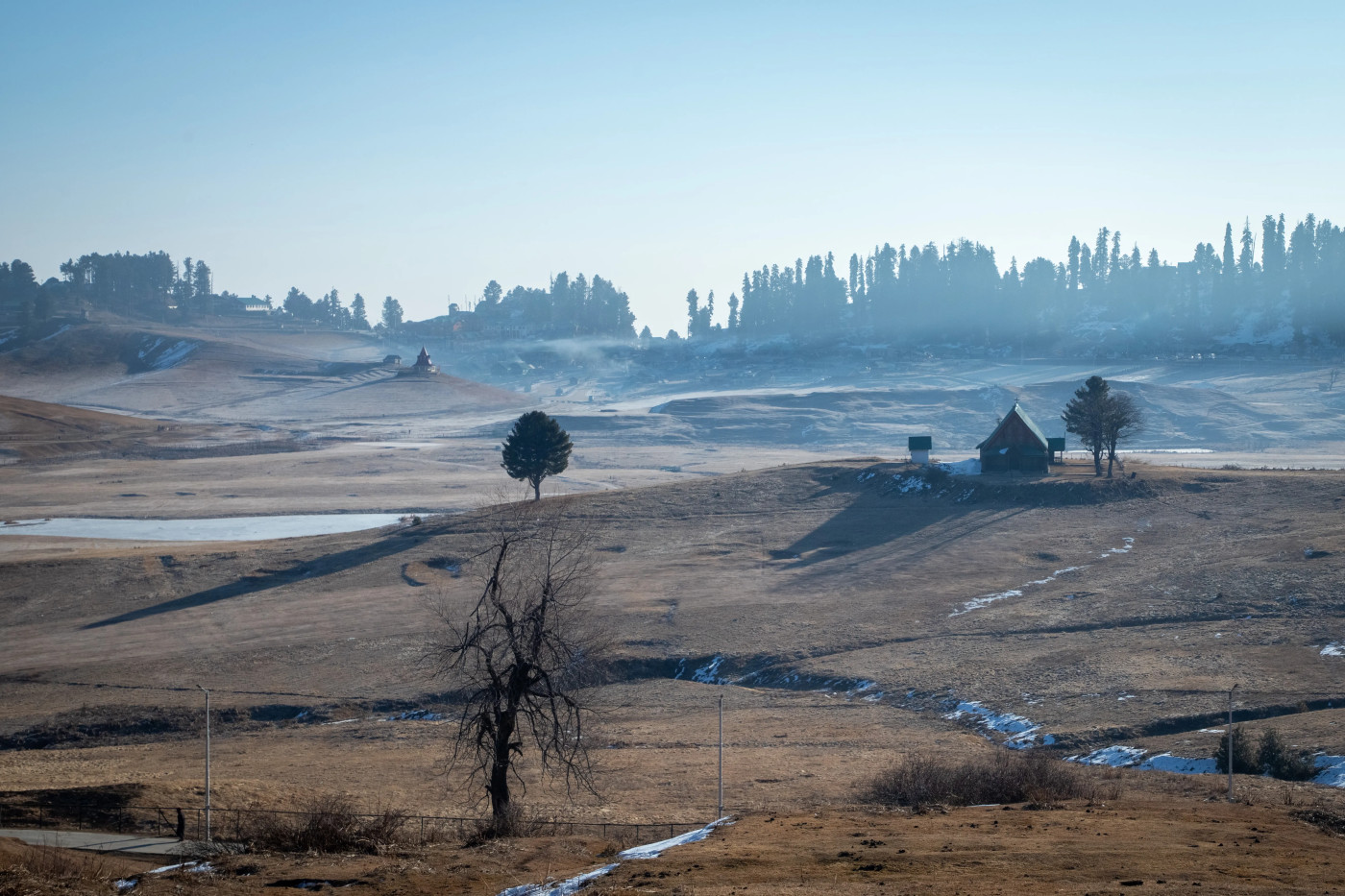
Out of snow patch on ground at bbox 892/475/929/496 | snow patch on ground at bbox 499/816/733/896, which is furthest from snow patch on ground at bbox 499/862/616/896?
snow patch on ground at bbox 892/475/929/496

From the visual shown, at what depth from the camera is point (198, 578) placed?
173ft

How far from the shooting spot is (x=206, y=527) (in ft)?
235

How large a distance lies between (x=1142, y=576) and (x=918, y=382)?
429 feet

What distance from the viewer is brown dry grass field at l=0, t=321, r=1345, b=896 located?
18.0 m

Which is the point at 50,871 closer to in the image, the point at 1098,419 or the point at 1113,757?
the point at 1113,757

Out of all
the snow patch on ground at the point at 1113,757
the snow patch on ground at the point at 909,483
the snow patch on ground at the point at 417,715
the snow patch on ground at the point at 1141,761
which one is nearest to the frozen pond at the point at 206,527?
the snow patch on ground at the point at 417,715

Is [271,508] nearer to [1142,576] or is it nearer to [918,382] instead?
[1142,576]

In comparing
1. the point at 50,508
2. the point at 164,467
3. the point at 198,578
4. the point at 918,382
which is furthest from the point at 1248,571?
the point at 918,382

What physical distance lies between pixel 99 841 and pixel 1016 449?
57316 millimetres

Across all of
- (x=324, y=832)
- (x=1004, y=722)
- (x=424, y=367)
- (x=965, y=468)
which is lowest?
(x=1004, y=722)

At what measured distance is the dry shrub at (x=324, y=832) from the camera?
63.6ft

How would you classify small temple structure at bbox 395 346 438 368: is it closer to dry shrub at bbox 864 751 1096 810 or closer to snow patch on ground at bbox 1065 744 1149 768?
snow patch on ground at bbox 1065 744 1149 768

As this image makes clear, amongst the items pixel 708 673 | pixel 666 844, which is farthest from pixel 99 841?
pixel 708 673

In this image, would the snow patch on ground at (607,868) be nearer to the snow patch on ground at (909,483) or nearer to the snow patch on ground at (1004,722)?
the snow patch on ground at (1004,722)
